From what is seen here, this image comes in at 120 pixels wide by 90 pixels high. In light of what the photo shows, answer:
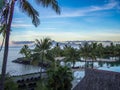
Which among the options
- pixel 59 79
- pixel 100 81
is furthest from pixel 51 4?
pixel 59 79

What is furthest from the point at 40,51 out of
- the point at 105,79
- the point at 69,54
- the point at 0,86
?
the point at 0,86

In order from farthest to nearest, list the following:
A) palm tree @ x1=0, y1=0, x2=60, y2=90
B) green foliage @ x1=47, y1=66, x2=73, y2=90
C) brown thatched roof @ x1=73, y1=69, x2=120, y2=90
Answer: green foliage @ x1=47, y1=66, x2=73, y2=90
brown thatched roof @ x1=73, y1=69, x2=120, y2=90
palm tree @ x1=0, y1=0, x2=60, y2=90

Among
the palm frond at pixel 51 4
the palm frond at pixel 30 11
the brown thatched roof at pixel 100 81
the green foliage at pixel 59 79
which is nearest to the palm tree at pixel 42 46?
the green foliage at pixel 59 79

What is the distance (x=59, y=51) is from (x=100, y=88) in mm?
70261

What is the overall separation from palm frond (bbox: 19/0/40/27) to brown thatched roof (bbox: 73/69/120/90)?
586 centimetres

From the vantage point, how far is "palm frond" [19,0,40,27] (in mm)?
10630

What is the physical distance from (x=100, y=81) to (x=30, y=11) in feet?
22.7

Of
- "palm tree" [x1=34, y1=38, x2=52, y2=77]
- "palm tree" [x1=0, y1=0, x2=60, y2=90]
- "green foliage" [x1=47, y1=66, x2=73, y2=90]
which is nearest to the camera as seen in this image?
"palm tree" [x1=0, y1=0, x2=60, y2=90]

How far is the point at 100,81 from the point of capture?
524 inches

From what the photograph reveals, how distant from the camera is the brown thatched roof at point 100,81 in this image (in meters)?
12.5

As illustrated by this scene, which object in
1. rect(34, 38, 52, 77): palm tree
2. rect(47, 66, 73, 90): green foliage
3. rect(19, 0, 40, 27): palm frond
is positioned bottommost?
rect(47, 66, 73, 90): green foliage

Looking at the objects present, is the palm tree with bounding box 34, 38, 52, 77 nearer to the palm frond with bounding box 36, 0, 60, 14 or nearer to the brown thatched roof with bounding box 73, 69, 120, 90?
the brown thatched roof with bounding box 73, 69, 120, 90

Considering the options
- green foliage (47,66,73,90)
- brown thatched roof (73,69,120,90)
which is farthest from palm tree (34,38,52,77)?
brown thatched roof (73,69,120,90)

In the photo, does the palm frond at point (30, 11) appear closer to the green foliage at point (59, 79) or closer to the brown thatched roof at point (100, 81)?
the brown thatched roof at point (100, 81)
